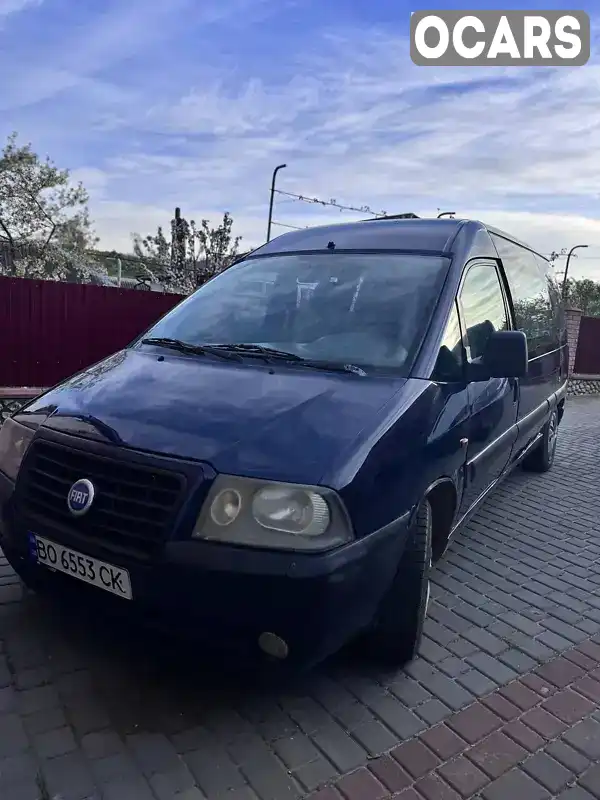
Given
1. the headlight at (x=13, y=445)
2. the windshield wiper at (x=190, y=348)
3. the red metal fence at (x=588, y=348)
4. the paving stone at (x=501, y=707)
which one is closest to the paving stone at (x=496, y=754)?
the paving stone at (x=501, y=707)

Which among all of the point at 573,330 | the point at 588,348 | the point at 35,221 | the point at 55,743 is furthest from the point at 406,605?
the point at 35,221

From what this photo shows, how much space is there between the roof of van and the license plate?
7.79 ft

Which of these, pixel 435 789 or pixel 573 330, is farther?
pixel 573 330

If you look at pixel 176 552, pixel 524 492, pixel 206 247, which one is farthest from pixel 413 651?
pixel 206 247

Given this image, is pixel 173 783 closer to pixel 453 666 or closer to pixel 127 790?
pixel 127 790

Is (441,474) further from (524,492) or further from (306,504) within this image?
(524,492)

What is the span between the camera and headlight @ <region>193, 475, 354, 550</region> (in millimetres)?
2123

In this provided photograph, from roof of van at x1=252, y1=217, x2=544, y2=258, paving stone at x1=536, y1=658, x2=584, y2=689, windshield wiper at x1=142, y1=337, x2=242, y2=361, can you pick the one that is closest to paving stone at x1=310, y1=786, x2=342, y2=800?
paving stone at x1=536, y1=658, x2=584, y2=689

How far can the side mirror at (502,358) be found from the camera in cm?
310

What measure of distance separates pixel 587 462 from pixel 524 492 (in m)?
2.07

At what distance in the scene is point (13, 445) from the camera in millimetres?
2693

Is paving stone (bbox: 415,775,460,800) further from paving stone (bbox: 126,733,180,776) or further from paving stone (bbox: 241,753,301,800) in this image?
paving stone (bbox: 126,733,180,776)

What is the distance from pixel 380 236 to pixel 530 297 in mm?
1883

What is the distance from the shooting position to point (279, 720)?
2432mm
